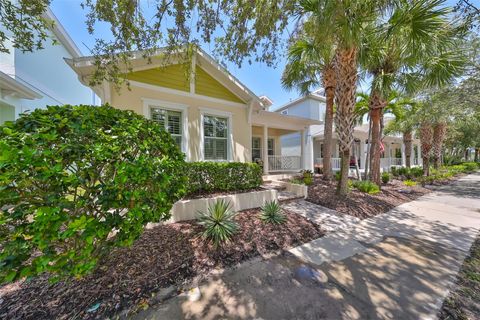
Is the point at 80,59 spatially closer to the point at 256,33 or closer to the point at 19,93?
the point at 19,93

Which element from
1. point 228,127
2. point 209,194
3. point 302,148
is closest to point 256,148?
point 302,148

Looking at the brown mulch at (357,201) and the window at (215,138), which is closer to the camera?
the brown mulch at (357,201)

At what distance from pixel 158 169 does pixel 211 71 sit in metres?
6.39

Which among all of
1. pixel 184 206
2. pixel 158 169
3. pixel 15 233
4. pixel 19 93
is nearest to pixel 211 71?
pixel 184 206

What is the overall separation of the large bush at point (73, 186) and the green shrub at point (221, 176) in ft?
8.21

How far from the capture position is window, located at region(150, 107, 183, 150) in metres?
7.11

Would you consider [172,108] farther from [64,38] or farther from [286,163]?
[64,38]

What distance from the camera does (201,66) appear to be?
7.91 m

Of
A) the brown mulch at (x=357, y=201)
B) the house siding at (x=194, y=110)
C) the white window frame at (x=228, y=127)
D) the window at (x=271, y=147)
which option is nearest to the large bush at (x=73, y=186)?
the house siding at (x=194, y=110)

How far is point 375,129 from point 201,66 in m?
8.54

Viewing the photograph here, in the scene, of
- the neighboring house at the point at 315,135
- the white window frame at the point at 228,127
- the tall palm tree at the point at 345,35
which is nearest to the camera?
the tall palm tree at the point at 345,35

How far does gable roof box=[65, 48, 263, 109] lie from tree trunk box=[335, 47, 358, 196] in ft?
11.0

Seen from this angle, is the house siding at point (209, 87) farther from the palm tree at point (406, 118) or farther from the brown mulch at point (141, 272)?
the palm tree at point (406, 118)

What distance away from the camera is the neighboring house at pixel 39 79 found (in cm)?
705
